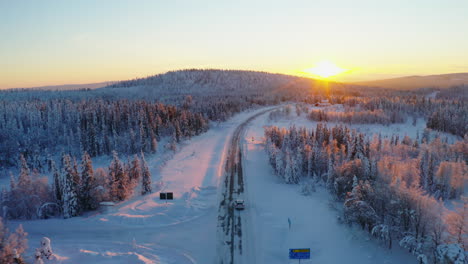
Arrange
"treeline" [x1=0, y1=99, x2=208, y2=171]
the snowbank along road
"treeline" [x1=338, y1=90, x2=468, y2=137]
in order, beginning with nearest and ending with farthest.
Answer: the snowbank along road, "treeline" [x1=0, y1=99, x2=208, y2=171], "treeline" [x1=338, y1=90, x2=468, y2=137]

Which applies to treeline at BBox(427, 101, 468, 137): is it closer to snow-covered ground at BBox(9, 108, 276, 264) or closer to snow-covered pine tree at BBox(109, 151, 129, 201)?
snow-covered ground at BBox(9, 108, 276, 264)

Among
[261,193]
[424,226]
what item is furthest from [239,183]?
[424,226]

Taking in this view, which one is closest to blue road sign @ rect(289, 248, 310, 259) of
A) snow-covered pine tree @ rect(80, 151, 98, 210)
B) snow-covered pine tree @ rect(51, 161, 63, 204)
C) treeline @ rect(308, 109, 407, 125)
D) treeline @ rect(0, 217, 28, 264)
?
treeline @ rect(0, 217, 28, 264)

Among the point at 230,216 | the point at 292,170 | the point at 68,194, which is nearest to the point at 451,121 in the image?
the point at 292,170

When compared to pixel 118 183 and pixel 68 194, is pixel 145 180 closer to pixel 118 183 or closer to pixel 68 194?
pixel 118 183

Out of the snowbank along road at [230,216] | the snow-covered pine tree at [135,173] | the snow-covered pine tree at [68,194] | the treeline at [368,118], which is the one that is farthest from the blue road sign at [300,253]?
the treeline at [368,118]

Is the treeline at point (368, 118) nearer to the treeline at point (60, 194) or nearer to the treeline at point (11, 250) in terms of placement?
the treeline at point (60, 194)

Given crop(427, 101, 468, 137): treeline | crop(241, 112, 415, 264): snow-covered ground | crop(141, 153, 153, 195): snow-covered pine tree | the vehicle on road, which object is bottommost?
crop(241, 112, 415, 264): snow-covered ground

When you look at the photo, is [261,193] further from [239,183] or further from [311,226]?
[311,226]
